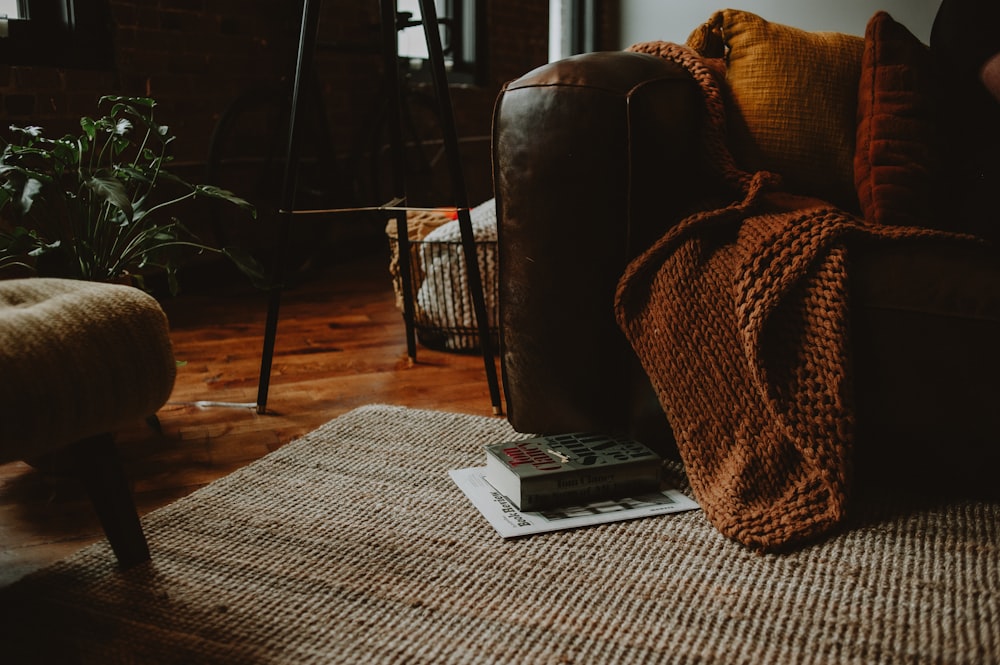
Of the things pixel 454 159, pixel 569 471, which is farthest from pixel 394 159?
pixel 569 471

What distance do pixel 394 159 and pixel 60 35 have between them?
136 cm

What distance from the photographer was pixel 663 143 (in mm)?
1361

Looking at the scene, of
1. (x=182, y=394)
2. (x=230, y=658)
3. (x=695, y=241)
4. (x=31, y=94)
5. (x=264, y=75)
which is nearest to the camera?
(x=230, y=658)

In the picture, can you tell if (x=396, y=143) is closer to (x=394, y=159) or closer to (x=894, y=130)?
(x=394, y=159)

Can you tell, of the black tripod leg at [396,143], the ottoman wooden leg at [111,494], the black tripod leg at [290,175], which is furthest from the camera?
the black tripod leg at [396,143]

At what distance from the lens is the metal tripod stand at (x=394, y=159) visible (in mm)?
1627

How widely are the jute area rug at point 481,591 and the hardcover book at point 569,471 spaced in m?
0.07

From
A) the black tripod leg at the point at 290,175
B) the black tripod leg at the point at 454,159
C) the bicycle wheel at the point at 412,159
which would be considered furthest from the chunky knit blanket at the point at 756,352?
the bicycle wheel at the point at 412,159

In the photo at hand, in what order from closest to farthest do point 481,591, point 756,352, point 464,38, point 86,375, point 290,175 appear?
point 86,375 < point 481,591 < point 756,352 < point 290,175 < point 464,38

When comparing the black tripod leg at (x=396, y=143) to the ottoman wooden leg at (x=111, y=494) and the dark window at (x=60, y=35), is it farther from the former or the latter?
the dark window at (x=60, y=35)

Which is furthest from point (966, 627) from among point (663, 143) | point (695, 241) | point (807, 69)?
point (807, 69)

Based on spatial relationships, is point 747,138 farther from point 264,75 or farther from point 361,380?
point 264,75

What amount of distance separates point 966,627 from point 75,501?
4.13ft

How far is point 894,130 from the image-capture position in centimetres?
145
